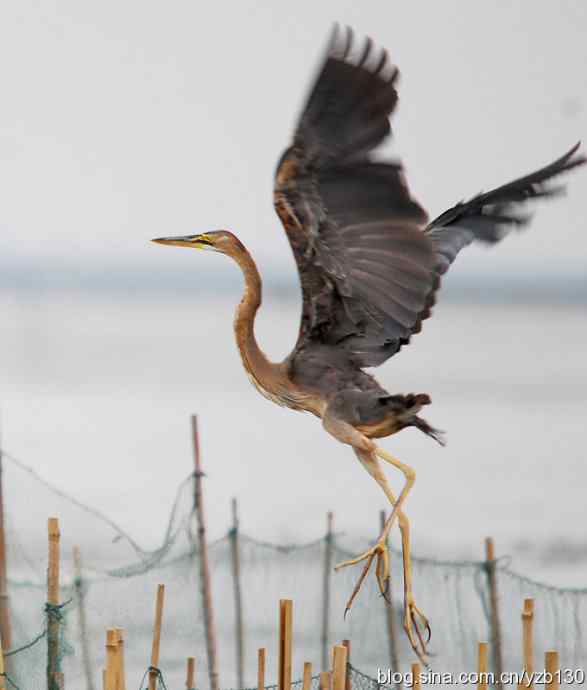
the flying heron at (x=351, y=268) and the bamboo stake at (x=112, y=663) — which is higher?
the flying heron at (x=351, y=268)

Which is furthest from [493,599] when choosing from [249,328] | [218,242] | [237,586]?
[218,242]

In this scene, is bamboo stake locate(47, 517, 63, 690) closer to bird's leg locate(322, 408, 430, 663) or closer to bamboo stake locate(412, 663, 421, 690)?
bird's leg locate(322, 408, 430, 663)

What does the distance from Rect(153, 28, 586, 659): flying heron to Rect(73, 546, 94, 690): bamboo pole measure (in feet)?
3.21

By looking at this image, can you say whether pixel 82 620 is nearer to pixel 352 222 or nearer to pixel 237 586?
pixel 237 586

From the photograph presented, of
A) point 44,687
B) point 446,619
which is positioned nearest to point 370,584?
point 446,619

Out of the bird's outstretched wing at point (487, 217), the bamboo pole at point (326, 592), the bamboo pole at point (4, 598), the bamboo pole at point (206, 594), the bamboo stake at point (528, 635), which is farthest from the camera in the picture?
the bamboo pole at point (326, 592)

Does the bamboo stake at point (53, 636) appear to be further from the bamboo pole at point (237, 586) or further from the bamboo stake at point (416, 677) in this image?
the bamboo pole at point (237, 586)

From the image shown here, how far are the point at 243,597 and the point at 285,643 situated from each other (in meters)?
1.95

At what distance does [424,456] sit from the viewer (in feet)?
38.4

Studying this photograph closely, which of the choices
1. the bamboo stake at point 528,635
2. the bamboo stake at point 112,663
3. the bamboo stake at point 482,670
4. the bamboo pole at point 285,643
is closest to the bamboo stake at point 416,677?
the bamboo stake at point 482,670

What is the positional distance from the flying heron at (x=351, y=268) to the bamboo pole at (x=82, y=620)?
3.21ft

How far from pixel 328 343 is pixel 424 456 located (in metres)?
6.81

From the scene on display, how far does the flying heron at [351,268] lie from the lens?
4641mm

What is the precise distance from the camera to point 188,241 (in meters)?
4.92
